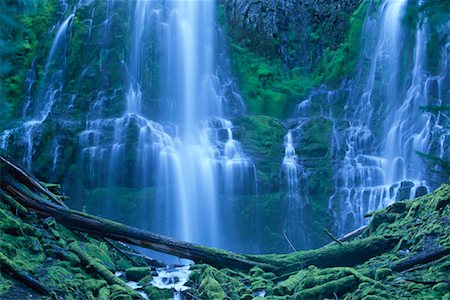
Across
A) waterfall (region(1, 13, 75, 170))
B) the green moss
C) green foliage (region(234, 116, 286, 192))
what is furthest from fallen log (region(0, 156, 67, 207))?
green foliage (region(234, 116, 286, 192))

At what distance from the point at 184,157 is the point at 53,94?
774 cm

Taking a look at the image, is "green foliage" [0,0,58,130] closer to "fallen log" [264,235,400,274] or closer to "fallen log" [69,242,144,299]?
"fallen log" [69,242,144,299]

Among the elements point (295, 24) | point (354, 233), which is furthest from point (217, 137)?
point (354, 233)

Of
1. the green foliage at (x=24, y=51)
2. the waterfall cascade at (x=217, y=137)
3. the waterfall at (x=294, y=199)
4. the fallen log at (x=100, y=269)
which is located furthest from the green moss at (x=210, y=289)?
the green foliage at (x=24, y=51)

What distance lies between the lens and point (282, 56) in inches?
1177

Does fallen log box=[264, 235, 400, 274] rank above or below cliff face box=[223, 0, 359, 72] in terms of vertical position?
below

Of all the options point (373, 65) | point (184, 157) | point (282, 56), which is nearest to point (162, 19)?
point (282, 56)

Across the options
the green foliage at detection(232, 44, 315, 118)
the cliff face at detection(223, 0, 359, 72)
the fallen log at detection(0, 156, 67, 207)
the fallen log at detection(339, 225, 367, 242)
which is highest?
the cliff face at detection(223, 0, 359, 72)

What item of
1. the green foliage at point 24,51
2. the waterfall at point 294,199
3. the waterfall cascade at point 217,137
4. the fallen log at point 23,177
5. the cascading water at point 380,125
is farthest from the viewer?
the green foliage at point 24,51

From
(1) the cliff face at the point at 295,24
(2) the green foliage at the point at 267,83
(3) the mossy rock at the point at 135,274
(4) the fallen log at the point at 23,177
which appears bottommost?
(3) the mossy rock at the point at 135,274

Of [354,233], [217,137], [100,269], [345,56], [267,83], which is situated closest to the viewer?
[100,269]

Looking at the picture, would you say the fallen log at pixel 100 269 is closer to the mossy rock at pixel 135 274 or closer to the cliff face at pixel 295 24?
the mossy rock at pixel 135 274

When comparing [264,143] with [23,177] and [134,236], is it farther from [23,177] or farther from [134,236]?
[23,177]

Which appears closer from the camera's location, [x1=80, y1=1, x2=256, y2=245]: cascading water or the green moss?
the green moss
